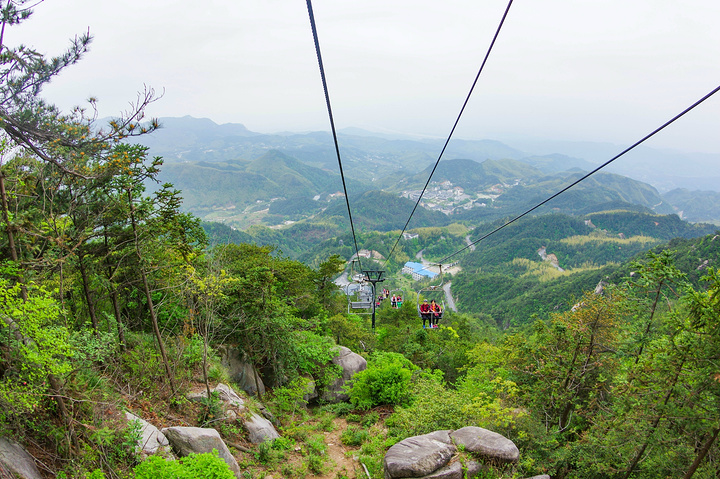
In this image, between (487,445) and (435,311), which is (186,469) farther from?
(435,311)

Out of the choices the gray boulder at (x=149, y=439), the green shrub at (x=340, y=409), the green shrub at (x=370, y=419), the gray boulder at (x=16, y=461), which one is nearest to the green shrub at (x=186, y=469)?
the gray boulder at (x=149, y=439)

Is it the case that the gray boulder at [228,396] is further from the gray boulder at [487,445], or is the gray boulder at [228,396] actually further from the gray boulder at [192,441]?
the gray boulder at [487,445]

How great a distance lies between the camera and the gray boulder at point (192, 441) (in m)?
6.59

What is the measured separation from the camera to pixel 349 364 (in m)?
15.1

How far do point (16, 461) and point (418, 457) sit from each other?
21.3 feet

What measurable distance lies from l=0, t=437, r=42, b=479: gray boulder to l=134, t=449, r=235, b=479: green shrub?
1.28 metres

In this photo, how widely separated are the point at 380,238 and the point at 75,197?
440ft

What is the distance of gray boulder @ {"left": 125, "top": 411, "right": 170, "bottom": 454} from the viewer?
5.99 meters

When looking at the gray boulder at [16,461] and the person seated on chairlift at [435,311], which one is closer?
the gray boulder at [16,461]

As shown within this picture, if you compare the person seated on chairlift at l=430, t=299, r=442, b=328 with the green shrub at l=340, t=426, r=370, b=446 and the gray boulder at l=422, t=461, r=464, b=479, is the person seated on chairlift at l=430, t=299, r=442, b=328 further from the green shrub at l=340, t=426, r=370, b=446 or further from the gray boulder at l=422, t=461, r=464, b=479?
the gray boulder at l=422, t=461, r=464, b=479

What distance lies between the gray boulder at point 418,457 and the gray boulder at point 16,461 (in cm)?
580

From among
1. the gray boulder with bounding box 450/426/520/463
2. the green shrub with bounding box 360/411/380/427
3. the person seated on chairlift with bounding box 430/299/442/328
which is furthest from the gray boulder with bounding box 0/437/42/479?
the person seated on chairlift with bounding box 430/299/442/328

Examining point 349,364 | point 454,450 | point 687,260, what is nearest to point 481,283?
point 687,260

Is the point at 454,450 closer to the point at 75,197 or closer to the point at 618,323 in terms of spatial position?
the point at 618,323
